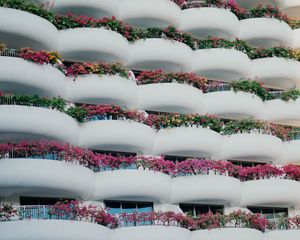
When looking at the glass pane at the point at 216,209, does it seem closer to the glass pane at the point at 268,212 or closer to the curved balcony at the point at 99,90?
the glass pane at the point at 268,212

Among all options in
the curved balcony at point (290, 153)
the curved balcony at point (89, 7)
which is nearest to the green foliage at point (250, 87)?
the curved balcony at point (290, 153)

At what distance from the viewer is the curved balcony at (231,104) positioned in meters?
35.7

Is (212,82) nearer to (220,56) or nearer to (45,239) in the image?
(220,56)

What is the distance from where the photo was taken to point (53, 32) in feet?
109

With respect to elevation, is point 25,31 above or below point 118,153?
above

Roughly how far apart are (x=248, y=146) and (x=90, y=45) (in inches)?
364

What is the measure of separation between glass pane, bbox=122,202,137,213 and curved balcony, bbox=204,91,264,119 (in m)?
6.95

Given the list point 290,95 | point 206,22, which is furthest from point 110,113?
point 290,95

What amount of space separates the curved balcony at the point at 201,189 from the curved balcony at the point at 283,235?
2543 mm

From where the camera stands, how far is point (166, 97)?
3406 centimetres

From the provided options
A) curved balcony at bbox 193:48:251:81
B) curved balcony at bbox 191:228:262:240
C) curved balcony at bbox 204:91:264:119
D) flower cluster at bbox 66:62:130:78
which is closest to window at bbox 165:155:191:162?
curved balcony at bbox 204:91:264:119

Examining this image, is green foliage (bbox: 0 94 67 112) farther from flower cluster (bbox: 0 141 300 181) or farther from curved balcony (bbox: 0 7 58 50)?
curved balcony (bbox: 0 7 58 50)

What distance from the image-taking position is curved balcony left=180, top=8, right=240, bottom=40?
3797 centimetres

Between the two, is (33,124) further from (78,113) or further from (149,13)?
(149,13)
